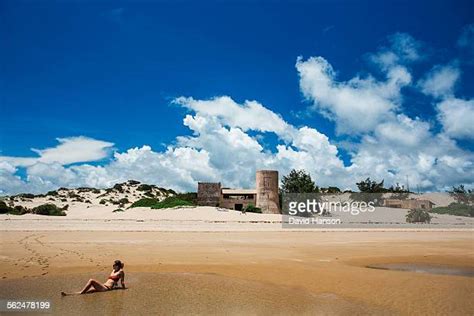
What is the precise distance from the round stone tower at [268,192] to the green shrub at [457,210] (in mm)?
25708

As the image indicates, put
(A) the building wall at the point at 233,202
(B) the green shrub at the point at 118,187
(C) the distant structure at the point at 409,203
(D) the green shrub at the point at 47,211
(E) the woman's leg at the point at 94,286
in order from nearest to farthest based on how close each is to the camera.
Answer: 1. (E) the woman's leg at the point at 94,286
2. (D) the green shrub at the point at 47,211
3. (A) the building wall at the point at 233,202
4. (C) the distant structure at the point at 409,203
5. (B) the green shrub at the point at 118,187

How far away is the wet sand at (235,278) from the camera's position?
973 cm

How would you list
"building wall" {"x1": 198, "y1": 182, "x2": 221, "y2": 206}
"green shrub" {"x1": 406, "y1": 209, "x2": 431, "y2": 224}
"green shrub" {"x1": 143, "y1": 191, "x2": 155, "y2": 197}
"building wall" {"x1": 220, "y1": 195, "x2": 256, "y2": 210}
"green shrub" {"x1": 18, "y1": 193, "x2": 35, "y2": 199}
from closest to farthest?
"green shrub" {"x1": 406, "y1": 209, "x2": 431, "y2": 224}
"building wall" {"x1": 198, "y1": 182, "x2": 221, "y2": 206}
"building wall" {"x1": 220, "y1": 195, "x2": 256, "y2": 210}
"green shrub" {"x1": 18, "y1": 193, "x2": 35, "y2": 199}
"green shrub" {"x1": 143, "y1": 191, "x2": 155, "y2": 197}

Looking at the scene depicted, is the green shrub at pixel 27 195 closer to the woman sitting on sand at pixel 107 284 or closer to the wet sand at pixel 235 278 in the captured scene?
the wet sand at pixel 235 278

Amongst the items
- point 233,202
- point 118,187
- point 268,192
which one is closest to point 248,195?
point 233,202

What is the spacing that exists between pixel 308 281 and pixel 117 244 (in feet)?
40.9

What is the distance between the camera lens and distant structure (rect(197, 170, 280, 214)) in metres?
55.0

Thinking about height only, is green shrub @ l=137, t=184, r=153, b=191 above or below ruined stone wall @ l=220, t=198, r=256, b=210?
above

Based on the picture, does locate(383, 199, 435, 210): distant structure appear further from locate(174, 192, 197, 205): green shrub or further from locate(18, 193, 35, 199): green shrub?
locate(18, 193, 35, 199): green shrub

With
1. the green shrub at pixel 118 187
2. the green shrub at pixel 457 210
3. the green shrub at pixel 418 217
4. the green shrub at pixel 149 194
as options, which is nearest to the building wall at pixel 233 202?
the green shrub at pixel 418 217

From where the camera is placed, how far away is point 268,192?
55125 mm

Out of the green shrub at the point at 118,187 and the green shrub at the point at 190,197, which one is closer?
the green shrub at the point at 190,197

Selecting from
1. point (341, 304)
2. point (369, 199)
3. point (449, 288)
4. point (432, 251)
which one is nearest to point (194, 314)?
point (341, 304)

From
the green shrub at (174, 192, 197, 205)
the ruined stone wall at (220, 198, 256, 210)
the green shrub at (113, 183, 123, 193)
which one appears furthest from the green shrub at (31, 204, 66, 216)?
the green shrub at (113, 183, 123, 193)
